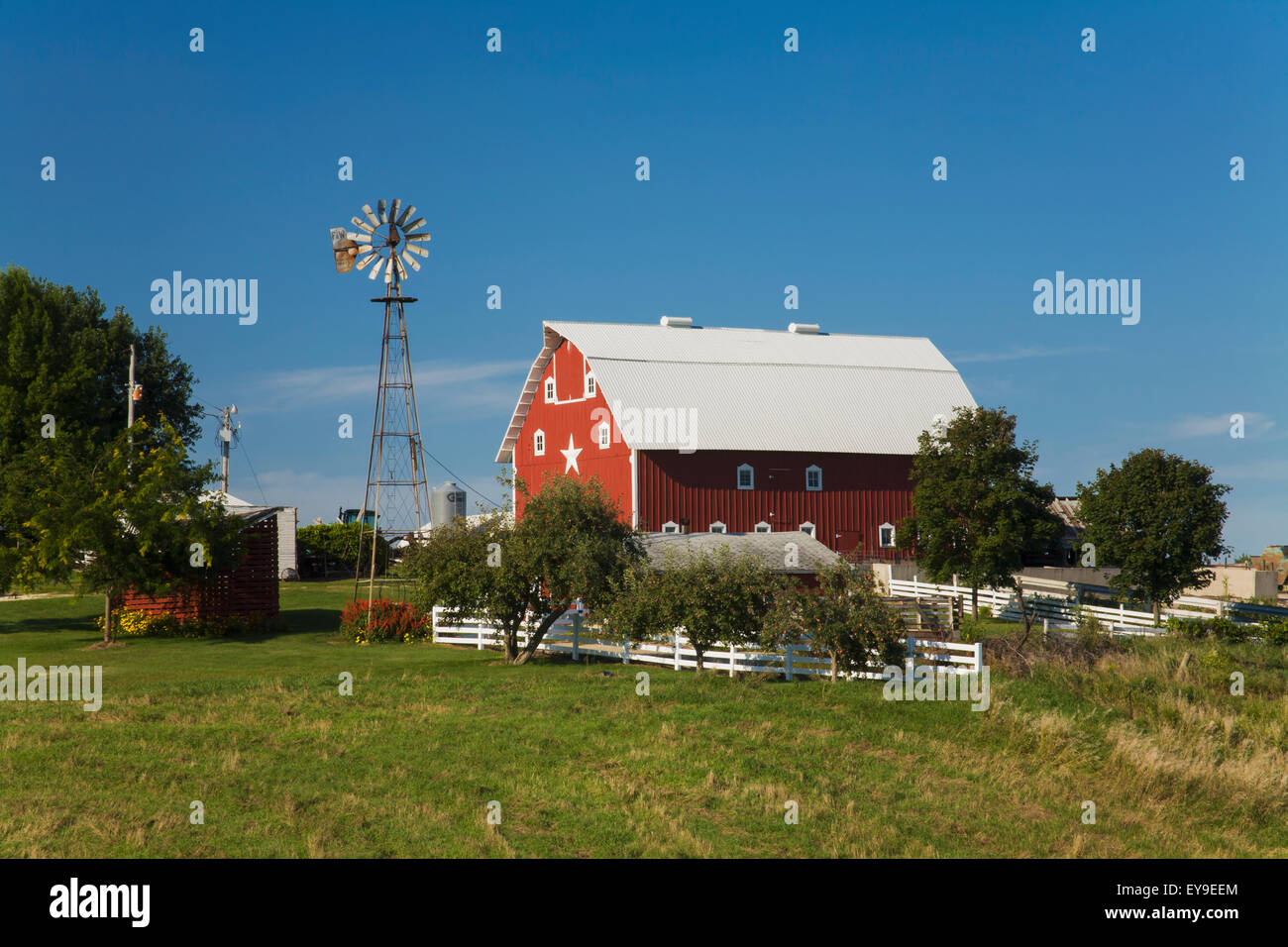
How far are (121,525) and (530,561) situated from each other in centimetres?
1313

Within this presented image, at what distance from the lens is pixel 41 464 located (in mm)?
→ 33531

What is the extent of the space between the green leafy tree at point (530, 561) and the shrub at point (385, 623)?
4979mm

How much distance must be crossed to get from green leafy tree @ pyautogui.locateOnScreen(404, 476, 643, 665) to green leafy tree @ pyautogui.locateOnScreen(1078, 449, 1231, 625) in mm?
18557

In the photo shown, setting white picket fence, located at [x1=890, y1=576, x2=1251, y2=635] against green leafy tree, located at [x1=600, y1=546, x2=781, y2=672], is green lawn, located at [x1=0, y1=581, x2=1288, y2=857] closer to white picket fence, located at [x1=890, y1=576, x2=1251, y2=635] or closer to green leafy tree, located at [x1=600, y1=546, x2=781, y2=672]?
green leafy tree, located at [x1=600, y1=546, x2=781, y2=672]

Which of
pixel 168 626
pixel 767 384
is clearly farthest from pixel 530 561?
pixel 767 384

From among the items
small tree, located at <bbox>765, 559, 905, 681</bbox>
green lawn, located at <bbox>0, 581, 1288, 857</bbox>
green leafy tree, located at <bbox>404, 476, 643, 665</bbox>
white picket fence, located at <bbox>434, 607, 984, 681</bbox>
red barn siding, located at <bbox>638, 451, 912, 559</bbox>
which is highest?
red barn siding, located at <bbox>638, 451, 912, 559</bbox>

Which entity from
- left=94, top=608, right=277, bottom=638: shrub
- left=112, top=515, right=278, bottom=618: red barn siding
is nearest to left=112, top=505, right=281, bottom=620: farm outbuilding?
left=112, top=515, right=278, bottom=618: red barn siding

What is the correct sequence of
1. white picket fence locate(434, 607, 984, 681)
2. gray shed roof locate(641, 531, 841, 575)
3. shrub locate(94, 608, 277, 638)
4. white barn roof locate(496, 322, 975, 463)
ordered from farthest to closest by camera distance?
white barn roof locate(496, 322, 975, 463)
gray shed roof locate(641, 531, 841, 575)
shrub locate(94, 608, 277, 638)
white picket fence locate(434, 607, 984, 681)

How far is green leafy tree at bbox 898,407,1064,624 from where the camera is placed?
122 ft

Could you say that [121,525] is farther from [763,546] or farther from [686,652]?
[763,546]

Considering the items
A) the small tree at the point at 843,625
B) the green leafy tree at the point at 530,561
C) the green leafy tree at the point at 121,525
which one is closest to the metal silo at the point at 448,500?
the green leafy tree at the point at 121,525

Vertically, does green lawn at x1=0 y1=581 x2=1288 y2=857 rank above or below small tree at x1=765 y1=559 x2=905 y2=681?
below
